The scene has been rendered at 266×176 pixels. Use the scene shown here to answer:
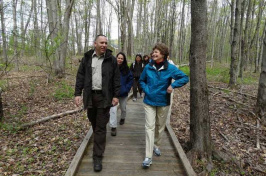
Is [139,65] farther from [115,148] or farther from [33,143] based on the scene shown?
[33,143]

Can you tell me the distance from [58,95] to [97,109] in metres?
5.55

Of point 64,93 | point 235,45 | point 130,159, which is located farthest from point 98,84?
point 235,45

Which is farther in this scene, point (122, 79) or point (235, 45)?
point (235, 45)

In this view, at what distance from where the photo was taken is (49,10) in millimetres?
10508

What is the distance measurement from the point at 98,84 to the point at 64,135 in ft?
8.46

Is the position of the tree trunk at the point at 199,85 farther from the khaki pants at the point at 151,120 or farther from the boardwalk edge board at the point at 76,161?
the boardwalk edge board at the point at 76,161

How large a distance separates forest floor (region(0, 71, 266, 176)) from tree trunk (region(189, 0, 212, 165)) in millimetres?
436

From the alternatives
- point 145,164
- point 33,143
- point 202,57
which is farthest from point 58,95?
point 202,57

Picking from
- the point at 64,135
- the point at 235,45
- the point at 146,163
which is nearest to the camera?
the point at 146,163

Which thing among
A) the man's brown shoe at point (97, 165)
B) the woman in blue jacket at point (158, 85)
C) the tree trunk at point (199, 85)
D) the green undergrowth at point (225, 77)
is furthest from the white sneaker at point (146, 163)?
the green undergrowth at point (225, 77)

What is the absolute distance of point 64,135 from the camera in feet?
16.5

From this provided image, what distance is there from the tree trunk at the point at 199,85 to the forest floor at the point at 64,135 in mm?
436

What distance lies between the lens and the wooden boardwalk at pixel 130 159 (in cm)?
334

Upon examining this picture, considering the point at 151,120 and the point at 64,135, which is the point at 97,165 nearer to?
the point at 151,120
